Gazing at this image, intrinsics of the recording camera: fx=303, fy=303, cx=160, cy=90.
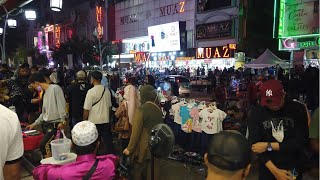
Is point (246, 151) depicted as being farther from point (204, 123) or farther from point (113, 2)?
point (113, 2)

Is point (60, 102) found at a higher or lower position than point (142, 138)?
higher

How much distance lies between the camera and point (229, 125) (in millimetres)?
6602

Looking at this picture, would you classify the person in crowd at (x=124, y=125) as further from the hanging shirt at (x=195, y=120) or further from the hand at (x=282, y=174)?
the hand at (x=282, y=174)

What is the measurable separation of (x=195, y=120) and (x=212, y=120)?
0.52 meters

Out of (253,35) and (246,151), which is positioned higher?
(253,35)

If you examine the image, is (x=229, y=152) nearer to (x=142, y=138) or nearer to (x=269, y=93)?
(x=269, y=93)

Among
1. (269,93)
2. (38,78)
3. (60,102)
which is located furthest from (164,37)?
(269,93)

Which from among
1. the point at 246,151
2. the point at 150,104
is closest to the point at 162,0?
the point at 150,104

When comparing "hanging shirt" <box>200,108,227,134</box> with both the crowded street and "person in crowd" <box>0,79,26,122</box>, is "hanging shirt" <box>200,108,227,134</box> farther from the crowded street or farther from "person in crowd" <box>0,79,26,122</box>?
"person in crowd" <box>0,79,26,122</box>

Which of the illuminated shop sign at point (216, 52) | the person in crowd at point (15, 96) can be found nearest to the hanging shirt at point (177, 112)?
the person in crowd at point (15, 96)

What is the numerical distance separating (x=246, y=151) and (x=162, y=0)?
35.5 m

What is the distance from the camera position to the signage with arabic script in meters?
26.9

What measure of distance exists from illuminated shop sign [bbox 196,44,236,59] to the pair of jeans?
21.1 meters

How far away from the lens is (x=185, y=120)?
7.07m
